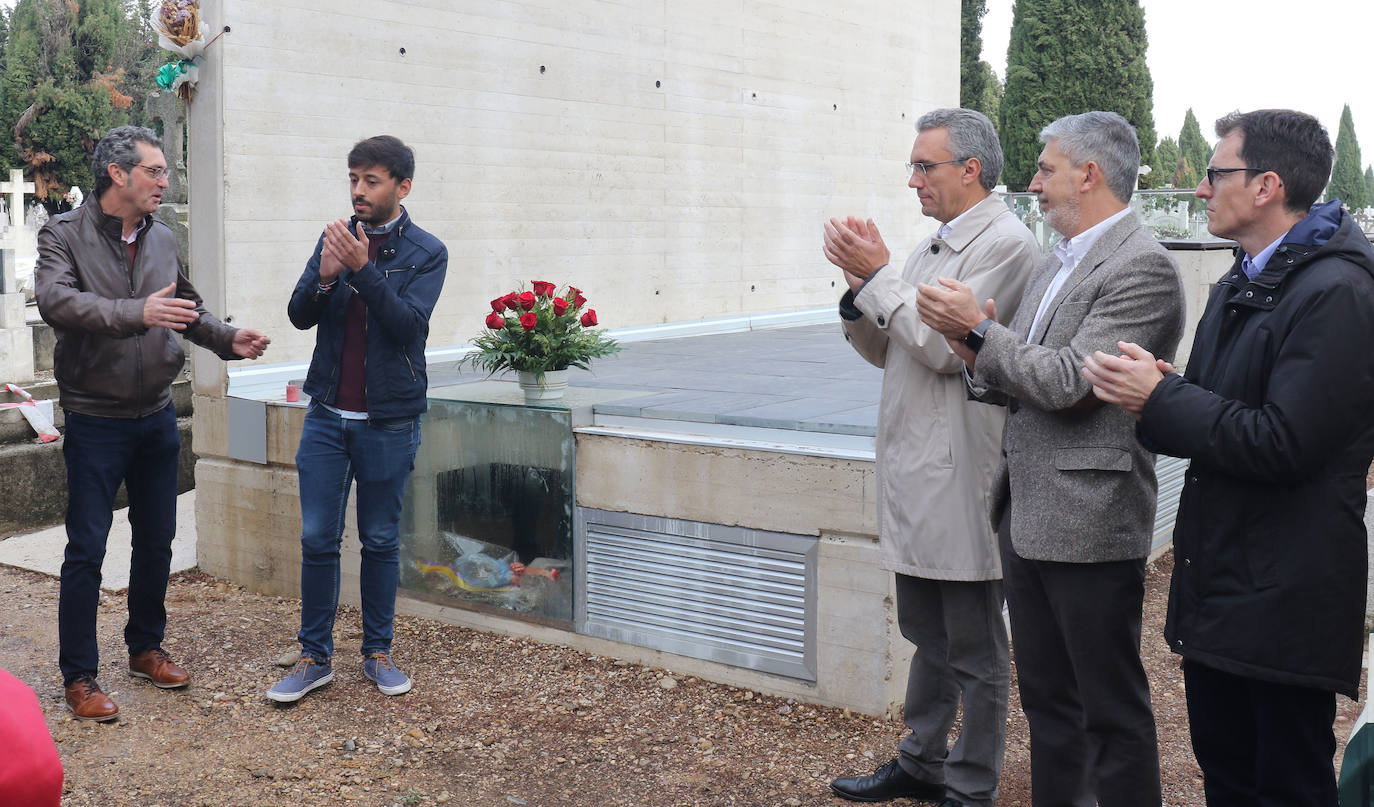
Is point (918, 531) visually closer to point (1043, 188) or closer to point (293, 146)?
point (1043, 188)

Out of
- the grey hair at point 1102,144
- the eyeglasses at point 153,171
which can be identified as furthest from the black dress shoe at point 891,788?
the eyeglasses at point 153,171

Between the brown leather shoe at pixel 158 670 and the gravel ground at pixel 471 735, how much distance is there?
0.14 feet

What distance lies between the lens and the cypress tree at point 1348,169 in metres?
52.4

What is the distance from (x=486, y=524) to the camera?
17.7 feet

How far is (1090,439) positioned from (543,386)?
283cm

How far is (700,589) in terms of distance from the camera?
488 cm

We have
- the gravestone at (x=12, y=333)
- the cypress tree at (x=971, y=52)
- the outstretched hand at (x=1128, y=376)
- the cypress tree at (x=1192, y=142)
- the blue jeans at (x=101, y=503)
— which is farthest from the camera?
the cypress tree at (x=1192, y=142)

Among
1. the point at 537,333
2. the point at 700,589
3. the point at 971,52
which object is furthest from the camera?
the point at 971,52

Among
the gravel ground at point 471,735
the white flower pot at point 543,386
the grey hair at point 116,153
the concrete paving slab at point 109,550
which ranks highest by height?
the grey hair at point 116,153

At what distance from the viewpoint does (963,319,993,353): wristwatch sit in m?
2.92

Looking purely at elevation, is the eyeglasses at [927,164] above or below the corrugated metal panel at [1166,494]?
above

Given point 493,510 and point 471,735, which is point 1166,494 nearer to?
point 493,510

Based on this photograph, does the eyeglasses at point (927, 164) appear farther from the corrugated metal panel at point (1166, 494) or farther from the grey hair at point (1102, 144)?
the corrugated metal panel at point (1166, 494)

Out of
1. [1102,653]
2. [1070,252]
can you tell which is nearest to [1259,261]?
[1070,252]
